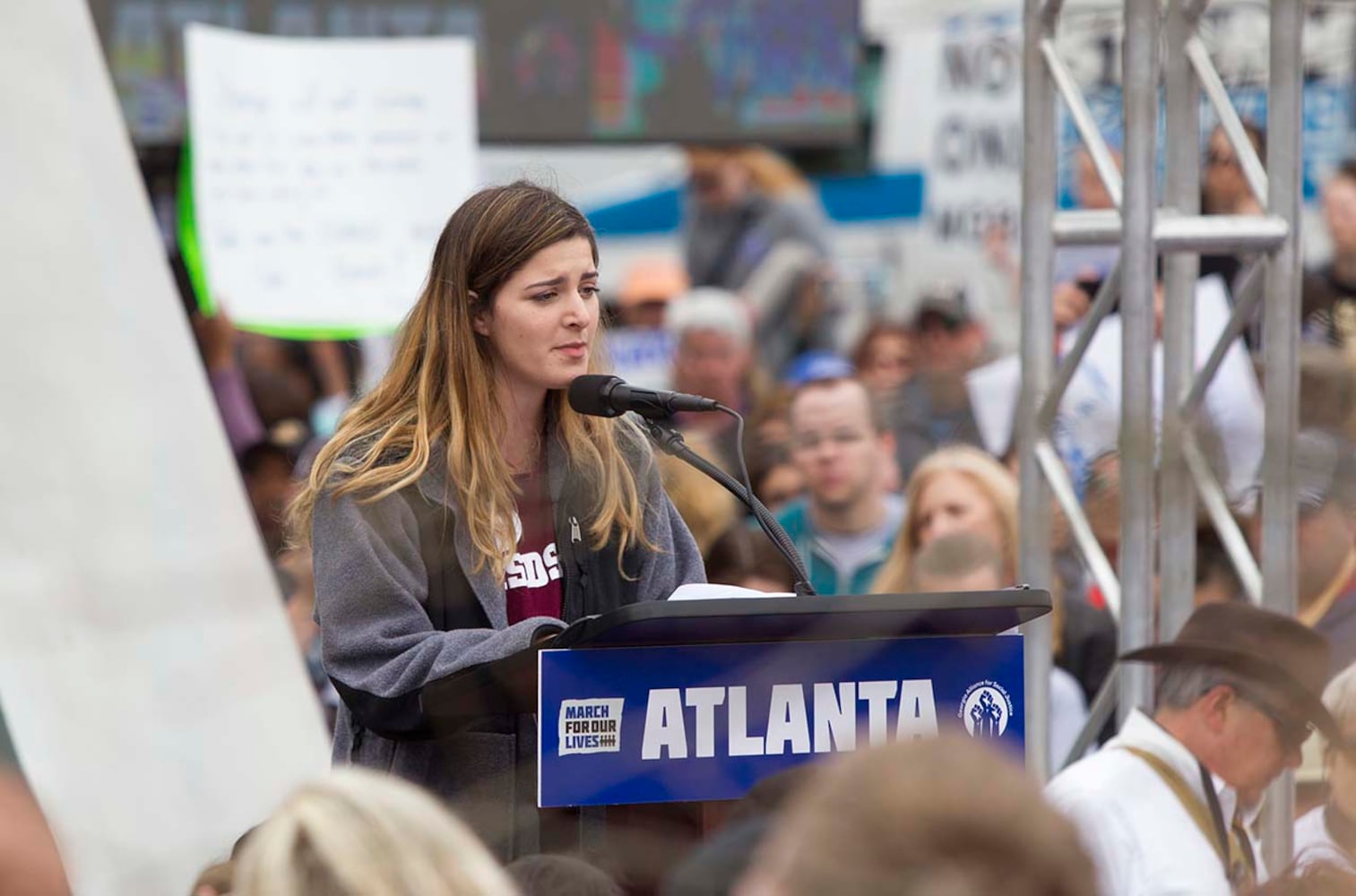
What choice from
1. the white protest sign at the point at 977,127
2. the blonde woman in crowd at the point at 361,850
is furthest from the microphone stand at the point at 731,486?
the white protest sign at the point at 977,127

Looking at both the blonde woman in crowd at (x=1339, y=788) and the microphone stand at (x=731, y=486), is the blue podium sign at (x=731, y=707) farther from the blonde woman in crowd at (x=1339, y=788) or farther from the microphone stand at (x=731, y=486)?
the blonde woman in crowd at (x=1339, y=788)

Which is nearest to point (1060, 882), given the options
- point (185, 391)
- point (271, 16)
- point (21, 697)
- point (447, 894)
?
point (447, 894)

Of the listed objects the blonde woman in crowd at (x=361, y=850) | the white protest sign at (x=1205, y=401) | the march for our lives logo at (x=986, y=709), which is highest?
the blonde woman in crowd at (x=361, y=850)

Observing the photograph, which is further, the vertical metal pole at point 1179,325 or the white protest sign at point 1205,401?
the white protest sign at point 1205,401

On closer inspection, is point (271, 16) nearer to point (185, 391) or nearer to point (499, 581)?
point (185, 391)

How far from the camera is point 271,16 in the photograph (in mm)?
6609

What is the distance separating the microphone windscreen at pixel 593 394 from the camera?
284 centimetres

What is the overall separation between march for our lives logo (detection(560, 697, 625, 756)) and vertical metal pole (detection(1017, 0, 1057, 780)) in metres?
2.19

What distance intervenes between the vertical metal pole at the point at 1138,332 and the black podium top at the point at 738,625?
1.68 metres

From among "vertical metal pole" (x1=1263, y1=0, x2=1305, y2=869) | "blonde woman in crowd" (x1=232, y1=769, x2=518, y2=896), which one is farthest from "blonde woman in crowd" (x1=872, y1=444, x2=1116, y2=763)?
"blonde woman in crowd" (x1=232, y1=769, x2=518, y2=896)

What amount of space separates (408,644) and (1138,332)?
205 centimetres

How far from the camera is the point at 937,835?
1.36 metres

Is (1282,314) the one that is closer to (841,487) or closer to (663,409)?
(663,409)

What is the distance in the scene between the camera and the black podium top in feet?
7.93
